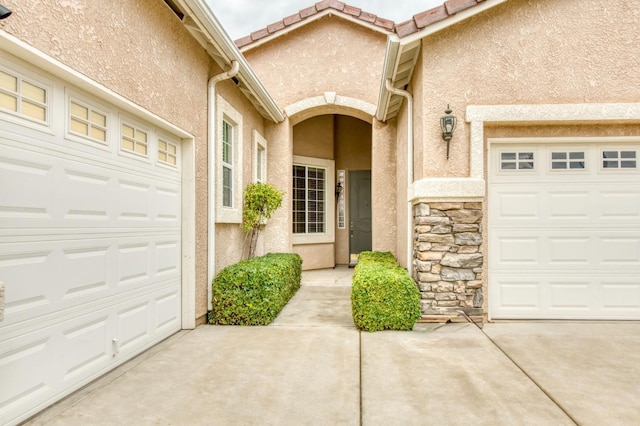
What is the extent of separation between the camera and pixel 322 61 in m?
9.27

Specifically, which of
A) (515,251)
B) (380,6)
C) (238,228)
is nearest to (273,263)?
(238,228)

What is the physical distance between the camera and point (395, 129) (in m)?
8.75

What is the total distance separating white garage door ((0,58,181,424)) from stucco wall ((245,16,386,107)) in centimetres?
527

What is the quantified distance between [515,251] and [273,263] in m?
3.56

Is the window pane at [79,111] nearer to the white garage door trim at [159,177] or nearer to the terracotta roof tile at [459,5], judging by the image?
the white garage door trim at [159,177]

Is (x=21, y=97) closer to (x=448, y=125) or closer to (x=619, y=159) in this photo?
(x=448, y=125)

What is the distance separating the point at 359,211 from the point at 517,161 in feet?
21.4

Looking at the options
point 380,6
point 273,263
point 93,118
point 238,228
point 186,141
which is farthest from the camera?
point 380,6

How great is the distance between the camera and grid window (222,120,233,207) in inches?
260

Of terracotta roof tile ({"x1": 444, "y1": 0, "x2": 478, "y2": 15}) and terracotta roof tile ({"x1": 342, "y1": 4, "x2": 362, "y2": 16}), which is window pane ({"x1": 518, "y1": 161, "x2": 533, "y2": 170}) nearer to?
terracotta roof tile ({"x1": 444, "y1": 0, "x2": 478, "y2": 15})

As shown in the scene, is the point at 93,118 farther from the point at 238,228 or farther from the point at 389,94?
the point at 389,94

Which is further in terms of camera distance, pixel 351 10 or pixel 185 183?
pixel 351 10

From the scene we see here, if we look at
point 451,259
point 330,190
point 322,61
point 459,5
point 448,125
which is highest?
point 322,61

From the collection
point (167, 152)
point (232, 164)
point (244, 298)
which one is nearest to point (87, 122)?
point (167, 152)
